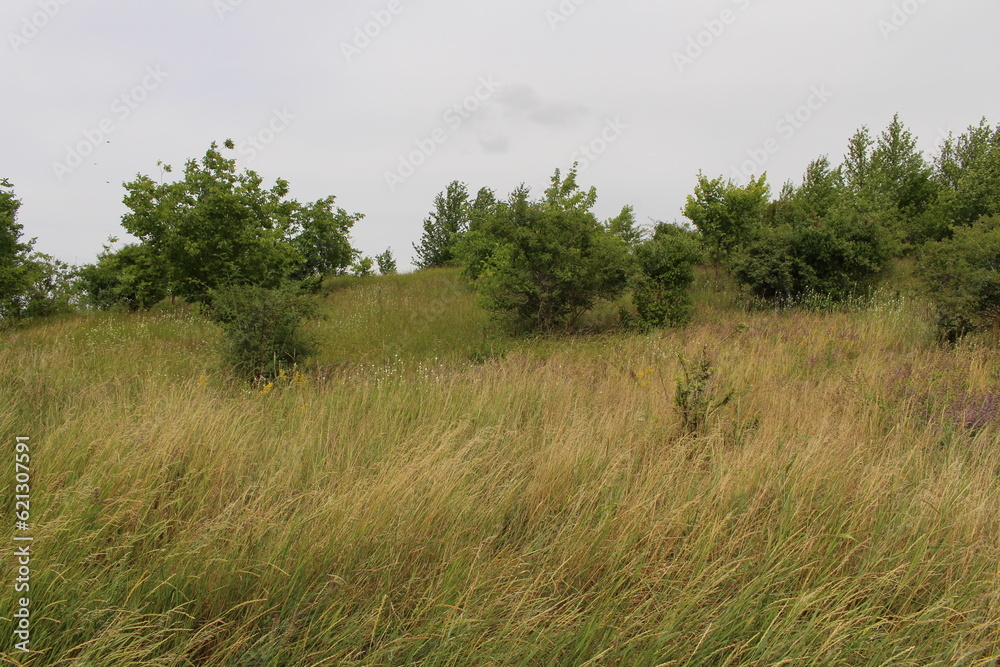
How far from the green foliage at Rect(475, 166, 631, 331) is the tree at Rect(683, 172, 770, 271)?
590 cm

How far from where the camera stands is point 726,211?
15211mm

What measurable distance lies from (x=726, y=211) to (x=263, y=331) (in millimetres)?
13588

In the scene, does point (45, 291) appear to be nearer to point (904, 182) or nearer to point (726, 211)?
point (726, 211)

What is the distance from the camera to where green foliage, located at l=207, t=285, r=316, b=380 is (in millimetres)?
6582

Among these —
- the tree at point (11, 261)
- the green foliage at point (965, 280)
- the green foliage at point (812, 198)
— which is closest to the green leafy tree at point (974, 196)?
the green foliage at point (812, 198)

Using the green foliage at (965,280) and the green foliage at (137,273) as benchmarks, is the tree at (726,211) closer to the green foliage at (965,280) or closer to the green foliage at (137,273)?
the green foliage at (965,280)

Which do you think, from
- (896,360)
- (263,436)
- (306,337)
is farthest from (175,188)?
(896,360)

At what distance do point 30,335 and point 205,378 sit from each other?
657 cm

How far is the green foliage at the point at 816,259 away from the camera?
1314cm

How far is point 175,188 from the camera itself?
45.1 feet

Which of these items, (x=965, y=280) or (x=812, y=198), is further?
(x=812, y=198)

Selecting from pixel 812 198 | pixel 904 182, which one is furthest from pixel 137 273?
pixel 904 182

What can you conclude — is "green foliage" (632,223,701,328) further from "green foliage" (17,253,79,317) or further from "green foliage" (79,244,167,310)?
"green foliage" (17,253,79,317)

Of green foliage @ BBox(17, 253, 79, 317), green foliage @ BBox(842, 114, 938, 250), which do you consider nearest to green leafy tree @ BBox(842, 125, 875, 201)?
green foliage @ BBox(842, 114, 938, 250)
